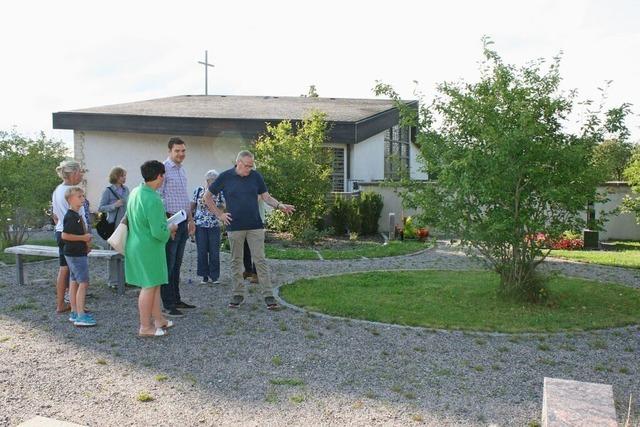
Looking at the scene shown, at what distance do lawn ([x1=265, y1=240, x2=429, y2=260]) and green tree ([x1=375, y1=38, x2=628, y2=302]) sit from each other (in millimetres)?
4915

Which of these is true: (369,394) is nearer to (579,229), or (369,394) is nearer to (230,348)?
(230,348)

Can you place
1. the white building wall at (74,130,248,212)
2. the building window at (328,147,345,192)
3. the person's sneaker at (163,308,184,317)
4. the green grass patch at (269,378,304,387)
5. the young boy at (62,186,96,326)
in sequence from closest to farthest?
1. the green grass patch at (269,378,304,387)
2. the young boy at (62,186,96,326)
3. the person's sneaker at (163,308,184,317)
4. the building window at (328,147,345,192)
5. the white building wall at (74,130,248,212)

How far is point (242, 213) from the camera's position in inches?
293

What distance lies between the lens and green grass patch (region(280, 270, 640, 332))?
6965 mm

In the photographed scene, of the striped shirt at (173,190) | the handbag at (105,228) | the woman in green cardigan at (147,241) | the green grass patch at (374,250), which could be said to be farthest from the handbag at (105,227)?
the green grass patch at (374,250)

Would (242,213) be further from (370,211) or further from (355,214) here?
(370,211)

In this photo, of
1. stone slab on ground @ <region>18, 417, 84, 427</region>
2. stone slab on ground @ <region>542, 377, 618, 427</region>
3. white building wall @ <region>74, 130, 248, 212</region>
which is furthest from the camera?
white building wall @ <region>74, 130, 248, 212</region>

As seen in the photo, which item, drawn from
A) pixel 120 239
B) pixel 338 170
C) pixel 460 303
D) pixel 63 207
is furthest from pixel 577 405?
pixel 338 170

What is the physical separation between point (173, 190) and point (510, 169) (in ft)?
13.1

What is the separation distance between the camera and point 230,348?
5.86 m

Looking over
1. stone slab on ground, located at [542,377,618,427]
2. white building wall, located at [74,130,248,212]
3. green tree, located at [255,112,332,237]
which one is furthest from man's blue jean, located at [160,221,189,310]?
white building wall, located at [74,130,248,212]

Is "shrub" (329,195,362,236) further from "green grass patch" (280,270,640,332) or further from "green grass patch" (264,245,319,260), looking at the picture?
"green grass patch" (280,270,640,332)

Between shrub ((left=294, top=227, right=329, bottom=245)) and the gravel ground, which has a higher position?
shrub ((left=294, top=227, right=329, bottom=245))

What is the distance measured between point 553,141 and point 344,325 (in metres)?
3.49
